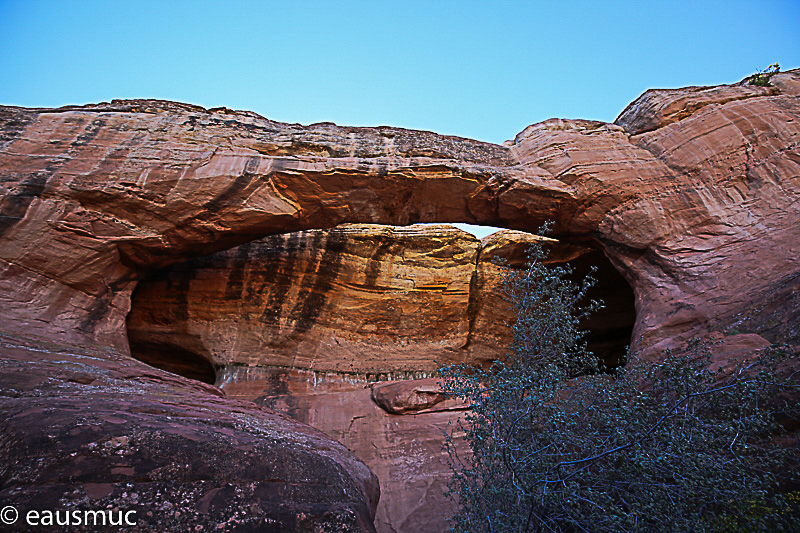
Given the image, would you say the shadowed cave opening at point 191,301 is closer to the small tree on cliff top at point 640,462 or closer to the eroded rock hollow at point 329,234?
the eroded rock hollow at point 329,234

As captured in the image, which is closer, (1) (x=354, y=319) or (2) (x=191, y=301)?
(2) (x=191, y=301)

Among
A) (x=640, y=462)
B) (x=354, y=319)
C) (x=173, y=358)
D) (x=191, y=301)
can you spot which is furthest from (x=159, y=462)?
(x=173, y=358)

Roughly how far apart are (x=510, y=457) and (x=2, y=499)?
439 centimetres

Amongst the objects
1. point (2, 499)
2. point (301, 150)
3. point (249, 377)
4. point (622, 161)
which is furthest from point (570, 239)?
point (2, 499)

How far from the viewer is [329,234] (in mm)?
11906

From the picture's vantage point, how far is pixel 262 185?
9102 millimetres

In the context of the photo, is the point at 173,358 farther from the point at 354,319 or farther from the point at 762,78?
the point at 762,78

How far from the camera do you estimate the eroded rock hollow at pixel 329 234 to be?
7.89m

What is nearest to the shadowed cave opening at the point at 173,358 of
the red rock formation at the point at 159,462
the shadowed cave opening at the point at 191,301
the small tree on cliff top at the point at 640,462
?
the shadowed cave opening at the point at 191,301

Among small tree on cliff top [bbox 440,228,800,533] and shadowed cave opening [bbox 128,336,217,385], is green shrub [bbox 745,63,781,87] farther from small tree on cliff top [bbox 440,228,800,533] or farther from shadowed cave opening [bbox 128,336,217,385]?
shadowed cave opening [bbox 128,336,217,385]

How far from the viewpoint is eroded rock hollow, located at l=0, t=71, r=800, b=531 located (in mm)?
7891

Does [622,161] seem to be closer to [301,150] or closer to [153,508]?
[301,150]

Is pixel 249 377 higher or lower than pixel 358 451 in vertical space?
higher

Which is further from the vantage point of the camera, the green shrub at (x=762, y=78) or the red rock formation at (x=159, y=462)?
the green shrub at (x=762, y=78)
